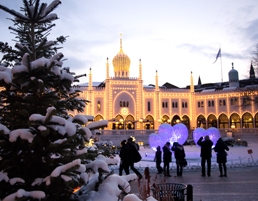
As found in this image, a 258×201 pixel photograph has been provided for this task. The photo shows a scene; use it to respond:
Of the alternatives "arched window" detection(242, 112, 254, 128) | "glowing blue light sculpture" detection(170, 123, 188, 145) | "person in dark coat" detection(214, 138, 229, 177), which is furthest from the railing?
"person in dark coat" detection(214, 138, 229, 177)

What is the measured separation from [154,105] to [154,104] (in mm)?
201

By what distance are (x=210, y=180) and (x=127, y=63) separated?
4873 centimetres

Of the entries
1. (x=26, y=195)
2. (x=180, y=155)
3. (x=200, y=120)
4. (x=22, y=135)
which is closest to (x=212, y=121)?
(x=200, y=120)

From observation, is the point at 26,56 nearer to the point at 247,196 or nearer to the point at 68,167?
the point at 68,167

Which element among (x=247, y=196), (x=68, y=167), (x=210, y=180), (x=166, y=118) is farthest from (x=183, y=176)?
(x=166, y=118)

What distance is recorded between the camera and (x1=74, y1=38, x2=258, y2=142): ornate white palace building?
56.9 meters

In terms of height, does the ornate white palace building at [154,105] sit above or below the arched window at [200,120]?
above

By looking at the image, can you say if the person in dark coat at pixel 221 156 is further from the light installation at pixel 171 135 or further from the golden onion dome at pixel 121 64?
the golden onion dome at pixel 121 64

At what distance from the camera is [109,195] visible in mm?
3916

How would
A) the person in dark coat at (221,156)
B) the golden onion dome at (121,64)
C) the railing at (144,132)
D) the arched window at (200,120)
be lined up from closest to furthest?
the person in dark coat at (221,156), the railing at (144,132), the golden onion dome at (121,64), the arched window at (200,120)

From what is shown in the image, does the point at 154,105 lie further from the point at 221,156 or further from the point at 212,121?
the point at 221,156

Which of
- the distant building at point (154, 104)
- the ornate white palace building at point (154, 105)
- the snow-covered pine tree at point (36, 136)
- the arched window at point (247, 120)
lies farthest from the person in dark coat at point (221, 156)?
the arched window at point (247, 120)

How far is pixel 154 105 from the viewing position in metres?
60.1

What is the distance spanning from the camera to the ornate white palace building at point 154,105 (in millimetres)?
56875
